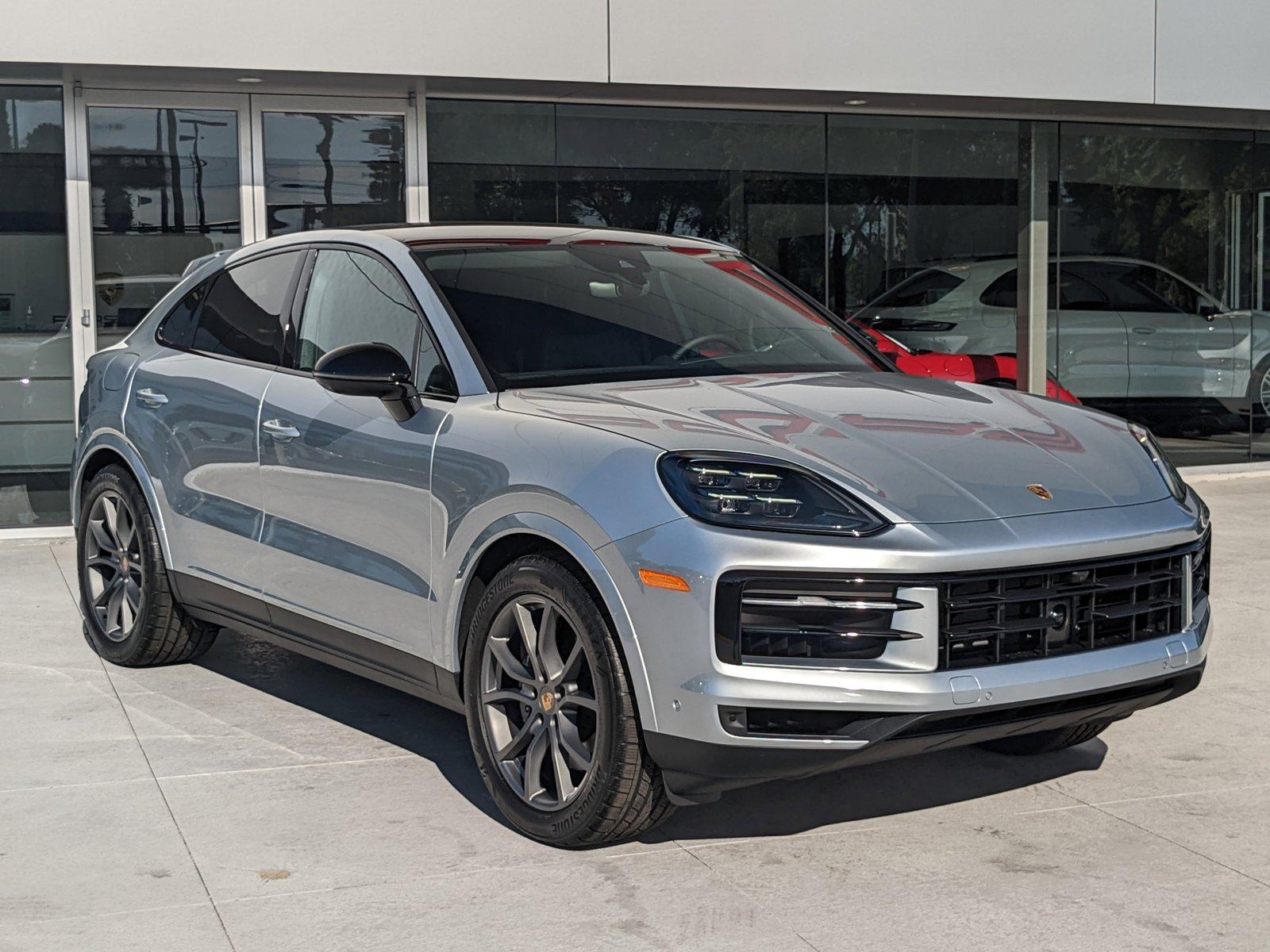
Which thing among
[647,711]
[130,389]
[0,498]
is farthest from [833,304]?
[647,711]

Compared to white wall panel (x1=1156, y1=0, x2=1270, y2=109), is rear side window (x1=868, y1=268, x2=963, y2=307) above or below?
below

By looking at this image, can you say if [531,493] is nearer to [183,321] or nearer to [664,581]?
[664,581]

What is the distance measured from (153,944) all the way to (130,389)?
3.18m

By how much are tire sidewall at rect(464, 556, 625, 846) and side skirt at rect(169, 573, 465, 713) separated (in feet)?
0.52

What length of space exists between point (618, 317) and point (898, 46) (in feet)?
22.1

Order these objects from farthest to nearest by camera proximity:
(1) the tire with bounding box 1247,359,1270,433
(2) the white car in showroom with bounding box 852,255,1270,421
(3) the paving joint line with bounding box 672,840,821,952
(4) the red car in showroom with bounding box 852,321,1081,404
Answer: (1) the tire with bounding box 1247,359,1270,433 < (2) the white car in showroom with bounding box 852,255,1270,421 < (4) the red car in showroom with bounding box 852,321,1081,404 < (3) the paving joint line with bounding box 672,840,821,952

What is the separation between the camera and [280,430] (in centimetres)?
533

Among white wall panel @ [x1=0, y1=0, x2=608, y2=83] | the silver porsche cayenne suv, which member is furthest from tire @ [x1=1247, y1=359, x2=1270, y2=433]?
the silver porsche cayenne suv

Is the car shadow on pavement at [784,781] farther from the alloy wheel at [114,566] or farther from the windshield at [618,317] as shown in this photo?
the windshield at [618,317]

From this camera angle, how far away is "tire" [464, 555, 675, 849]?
4.03m

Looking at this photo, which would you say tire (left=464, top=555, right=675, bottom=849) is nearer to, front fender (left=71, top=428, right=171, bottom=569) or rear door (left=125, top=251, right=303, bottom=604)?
rear door (left=125, top=251, right=303, bottom=604)

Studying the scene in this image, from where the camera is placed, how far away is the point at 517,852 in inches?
170

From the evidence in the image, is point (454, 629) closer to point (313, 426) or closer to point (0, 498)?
point (313, 426)

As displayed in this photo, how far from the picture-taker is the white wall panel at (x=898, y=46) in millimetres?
10547
